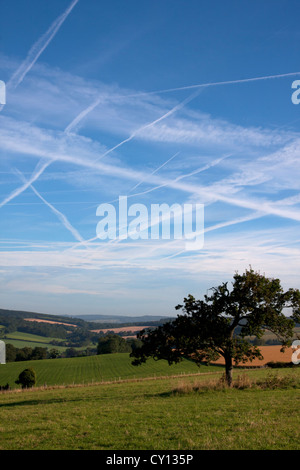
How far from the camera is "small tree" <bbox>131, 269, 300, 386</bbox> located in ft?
87.9

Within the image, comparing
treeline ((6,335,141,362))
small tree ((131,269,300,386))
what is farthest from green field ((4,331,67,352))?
small tree ((131,269,300,386))

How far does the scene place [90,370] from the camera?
292 feet

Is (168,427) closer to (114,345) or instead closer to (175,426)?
(175,426)

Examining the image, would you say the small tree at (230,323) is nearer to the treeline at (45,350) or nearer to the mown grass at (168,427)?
the mown grass at (168,427)

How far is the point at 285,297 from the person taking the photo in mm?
27500

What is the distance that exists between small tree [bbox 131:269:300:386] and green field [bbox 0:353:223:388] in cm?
4831

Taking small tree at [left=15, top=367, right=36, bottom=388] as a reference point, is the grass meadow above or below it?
above

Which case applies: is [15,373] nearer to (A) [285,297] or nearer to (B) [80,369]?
(B) [80,369]

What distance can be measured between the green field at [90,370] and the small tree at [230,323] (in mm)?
48310

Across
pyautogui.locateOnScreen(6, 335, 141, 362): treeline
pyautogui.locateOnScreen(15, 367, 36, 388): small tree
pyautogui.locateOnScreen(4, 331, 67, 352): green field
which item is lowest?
pyautogui.locateOnScreen(4, 331, 67, 352): green field

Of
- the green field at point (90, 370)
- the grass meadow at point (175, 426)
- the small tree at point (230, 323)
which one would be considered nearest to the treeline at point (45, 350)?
the green field at point (90, 370)

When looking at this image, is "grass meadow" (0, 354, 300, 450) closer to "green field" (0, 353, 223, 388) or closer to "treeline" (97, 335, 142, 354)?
"green field" (0, 353, 223, 388)

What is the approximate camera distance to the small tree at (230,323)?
26.8 meters
